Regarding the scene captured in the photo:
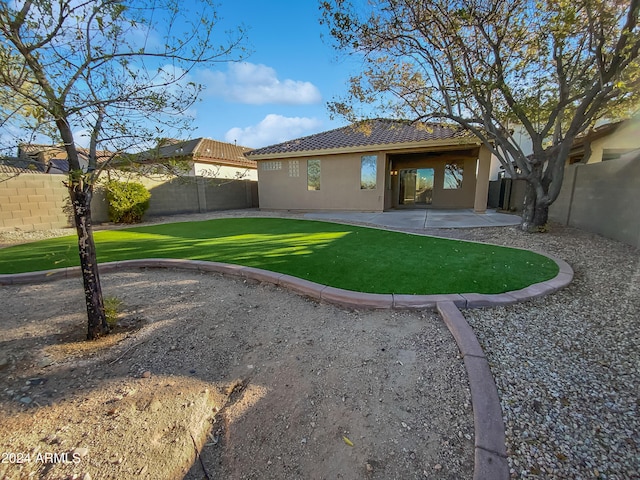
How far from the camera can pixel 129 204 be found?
1069 centimetres

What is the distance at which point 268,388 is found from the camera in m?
2.18

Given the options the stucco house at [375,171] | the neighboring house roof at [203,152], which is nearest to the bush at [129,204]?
the neighboring house roof at [203,152]

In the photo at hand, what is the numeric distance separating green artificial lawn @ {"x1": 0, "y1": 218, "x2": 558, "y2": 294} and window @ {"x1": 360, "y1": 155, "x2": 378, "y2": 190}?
177 inches

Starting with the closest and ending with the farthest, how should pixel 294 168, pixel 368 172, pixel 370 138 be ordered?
pixel 368 172, pixel 370 138, pixel 294 168

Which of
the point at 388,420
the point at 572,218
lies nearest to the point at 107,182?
the point at 388,420

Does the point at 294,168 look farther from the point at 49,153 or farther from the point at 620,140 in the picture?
the point at 620,140

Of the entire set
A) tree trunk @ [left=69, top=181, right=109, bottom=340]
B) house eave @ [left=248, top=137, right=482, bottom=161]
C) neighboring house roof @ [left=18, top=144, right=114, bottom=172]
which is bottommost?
tree trunk @ [left=69, top=181, right=109, bottom=340]

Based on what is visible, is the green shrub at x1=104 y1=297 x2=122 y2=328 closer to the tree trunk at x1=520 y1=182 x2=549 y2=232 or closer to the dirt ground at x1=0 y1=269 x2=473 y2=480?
the dirt ground at x1=0 y1=269 x2=473 y2=480

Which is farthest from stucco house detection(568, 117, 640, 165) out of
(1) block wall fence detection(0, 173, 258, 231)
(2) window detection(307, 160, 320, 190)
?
(1) block wall fence detection(0, 173, 258, 231)

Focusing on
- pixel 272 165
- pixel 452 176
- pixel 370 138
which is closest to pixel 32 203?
pixel 272 165

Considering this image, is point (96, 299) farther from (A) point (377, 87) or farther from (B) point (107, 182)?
(A) point (377, 87)

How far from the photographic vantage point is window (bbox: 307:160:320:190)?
1341cm

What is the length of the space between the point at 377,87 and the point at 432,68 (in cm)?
146

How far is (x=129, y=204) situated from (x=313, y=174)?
758cm
